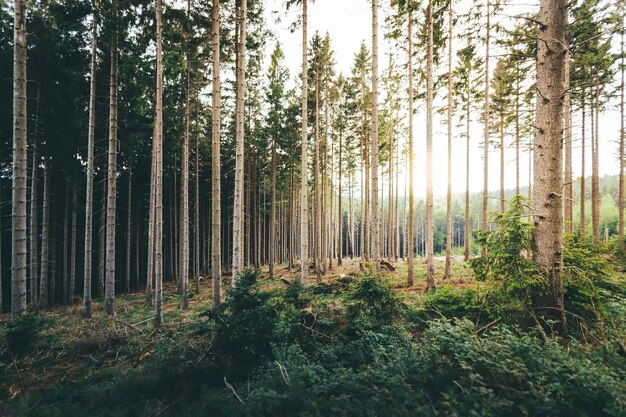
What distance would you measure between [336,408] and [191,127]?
646 inches

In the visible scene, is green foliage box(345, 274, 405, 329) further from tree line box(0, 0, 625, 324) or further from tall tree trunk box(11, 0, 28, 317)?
tall tree trunk box(11, 0, 28, 317)

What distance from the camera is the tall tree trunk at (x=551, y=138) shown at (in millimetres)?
4699

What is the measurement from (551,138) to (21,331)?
1219 centimetres

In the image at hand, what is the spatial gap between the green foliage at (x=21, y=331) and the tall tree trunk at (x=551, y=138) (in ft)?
36.5

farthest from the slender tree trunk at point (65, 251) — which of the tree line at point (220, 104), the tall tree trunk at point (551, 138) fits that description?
the tall tree trunk at point (551, 138)

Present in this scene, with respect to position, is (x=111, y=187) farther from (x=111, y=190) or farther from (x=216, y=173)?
(x=216, y=173)

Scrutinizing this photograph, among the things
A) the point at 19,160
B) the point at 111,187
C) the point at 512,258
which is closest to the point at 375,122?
the point at 512,258

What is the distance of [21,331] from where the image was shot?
5.89 meters

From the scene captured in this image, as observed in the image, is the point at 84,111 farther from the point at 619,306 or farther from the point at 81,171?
the point at 619,306

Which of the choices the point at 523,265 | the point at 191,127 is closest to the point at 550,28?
the point at 523,265

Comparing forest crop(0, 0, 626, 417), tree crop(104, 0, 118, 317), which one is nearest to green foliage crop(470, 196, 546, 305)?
forest crop(0, 0, 626, 417)

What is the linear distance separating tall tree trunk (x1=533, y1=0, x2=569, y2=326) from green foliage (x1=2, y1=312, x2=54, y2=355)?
438 inches

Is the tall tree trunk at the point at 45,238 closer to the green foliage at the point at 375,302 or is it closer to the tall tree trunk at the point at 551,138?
the green foliage at the point at 375,302

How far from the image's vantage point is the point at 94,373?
5113 millimetres
